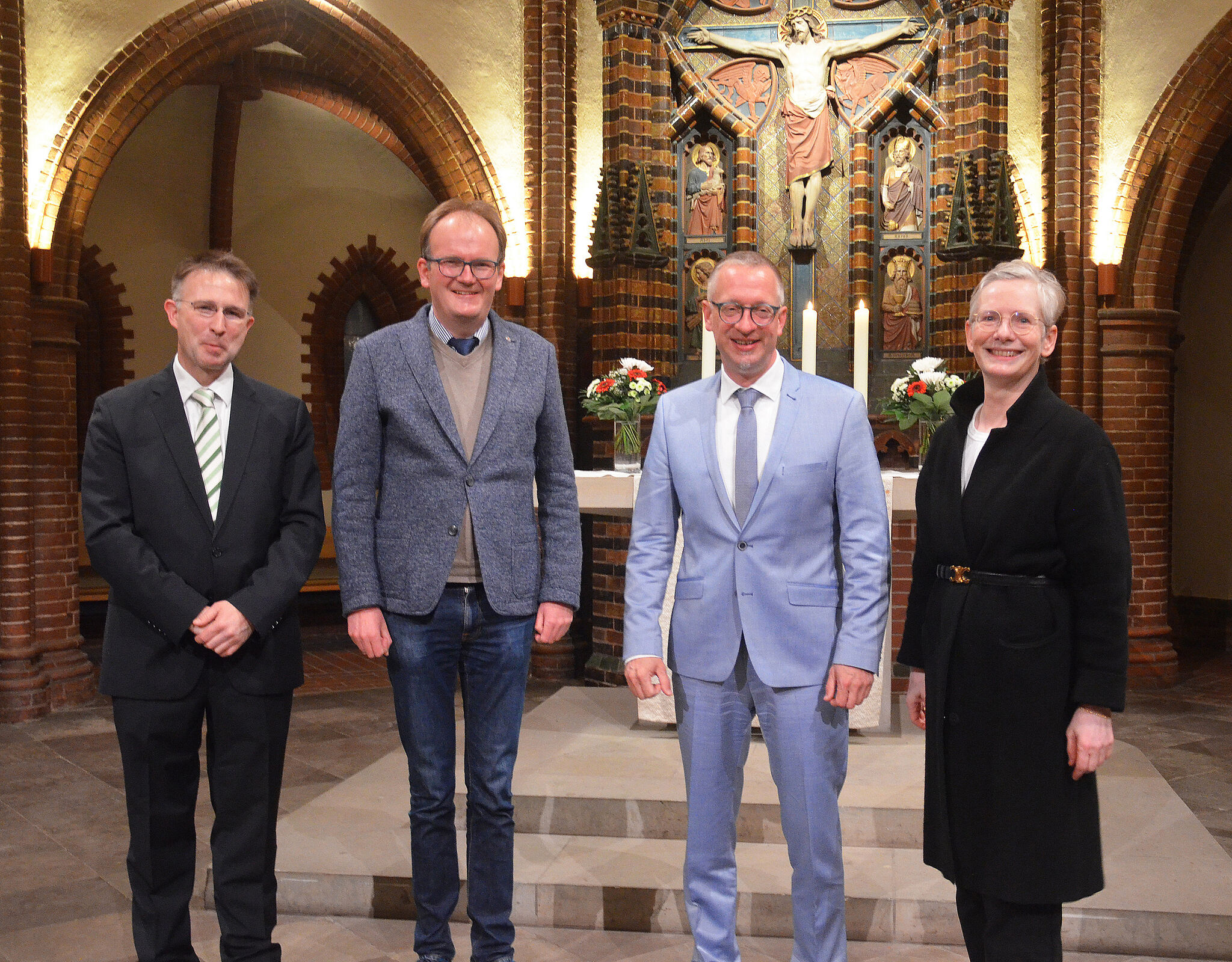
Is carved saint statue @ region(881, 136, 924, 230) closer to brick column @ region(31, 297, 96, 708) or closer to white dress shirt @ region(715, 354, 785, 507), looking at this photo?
brick column @ region(31, 297, 96, 708)

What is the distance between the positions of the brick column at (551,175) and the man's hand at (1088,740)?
223 inches

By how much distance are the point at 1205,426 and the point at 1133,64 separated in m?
2.98

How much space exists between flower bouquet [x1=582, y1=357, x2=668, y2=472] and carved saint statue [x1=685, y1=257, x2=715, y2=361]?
2440 mm

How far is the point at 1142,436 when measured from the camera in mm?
7738

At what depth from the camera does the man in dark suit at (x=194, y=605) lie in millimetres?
2758

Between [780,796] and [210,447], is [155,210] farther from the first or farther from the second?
[780,796]

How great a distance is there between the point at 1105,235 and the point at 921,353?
1478mm

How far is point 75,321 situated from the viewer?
721 centimetres

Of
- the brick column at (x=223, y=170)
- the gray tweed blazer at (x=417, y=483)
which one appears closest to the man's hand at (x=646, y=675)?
the gray tweed blazer at (x=417, y=483)

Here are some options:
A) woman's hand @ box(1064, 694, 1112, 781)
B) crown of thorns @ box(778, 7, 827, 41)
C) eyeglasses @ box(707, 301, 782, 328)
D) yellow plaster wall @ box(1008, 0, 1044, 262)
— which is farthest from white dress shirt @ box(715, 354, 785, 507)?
yellow plaster wall @ box(1008, 0, 1044, 262)

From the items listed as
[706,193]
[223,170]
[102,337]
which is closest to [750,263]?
[706,193]

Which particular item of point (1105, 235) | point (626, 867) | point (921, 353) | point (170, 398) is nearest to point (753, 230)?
point (921, 353)

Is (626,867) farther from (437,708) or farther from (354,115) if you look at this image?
(354,115)

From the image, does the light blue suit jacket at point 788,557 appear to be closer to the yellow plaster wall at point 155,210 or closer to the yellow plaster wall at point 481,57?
the yellow plaster wall at point 481,57
